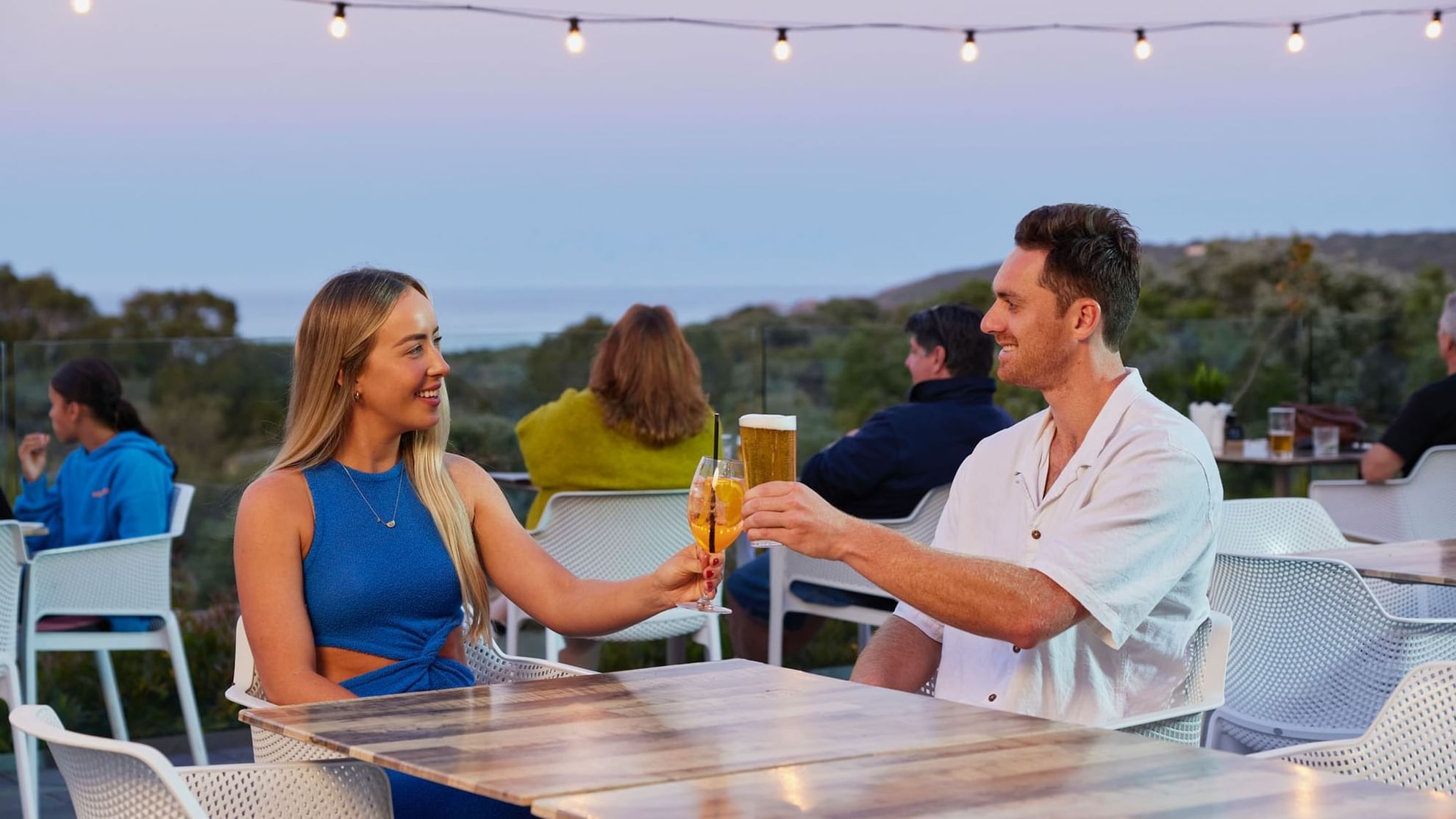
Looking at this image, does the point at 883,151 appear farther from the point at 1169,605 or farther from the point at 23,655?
the point at 1169,605

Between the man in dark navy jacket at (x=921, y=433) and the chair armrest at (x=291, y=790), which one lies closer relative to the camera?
the chair armrest at (x=291, y=790)

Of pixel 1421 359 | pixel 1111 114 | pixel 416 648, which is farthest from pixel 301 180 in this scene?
pixel 416 648

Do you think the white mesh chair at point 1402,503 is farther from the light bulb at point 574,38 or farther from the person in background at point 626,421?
the light bulb at point 574,38

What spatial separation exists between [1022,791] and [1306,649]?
1.93 m

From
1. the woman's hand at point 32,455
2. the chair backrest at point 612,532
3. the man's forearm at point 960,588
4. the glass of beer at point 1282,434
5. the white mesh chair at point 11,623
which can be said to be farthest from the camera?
the glass of beer at point 1282,434

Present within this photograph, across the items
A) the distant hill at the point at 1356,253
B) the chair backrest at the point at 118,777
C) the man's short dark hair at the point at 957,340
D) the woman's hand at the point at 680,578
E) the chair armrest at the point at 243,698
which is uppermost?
the distant hill at the point at 1356,253

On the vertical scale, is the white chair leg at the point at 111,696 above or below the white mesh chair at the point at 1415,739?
below

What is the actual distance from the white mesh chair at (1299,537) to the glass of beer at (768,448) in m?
1.98

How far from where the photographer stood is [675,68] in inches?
474

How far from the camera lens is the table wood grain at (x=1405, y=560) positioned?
3.23 meters

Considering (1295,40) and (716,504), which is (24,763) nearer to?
(716,504)

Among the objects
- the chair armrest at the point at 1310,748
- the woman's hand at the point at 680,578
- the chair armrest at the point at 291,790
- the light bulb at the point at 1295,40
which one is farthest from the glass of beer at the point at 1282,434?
the chair armrest at the point at 291,790

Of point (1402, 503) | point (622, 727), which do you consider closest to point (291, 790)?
point (622, 727)

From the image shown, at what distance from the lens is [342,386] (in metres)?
2.67
